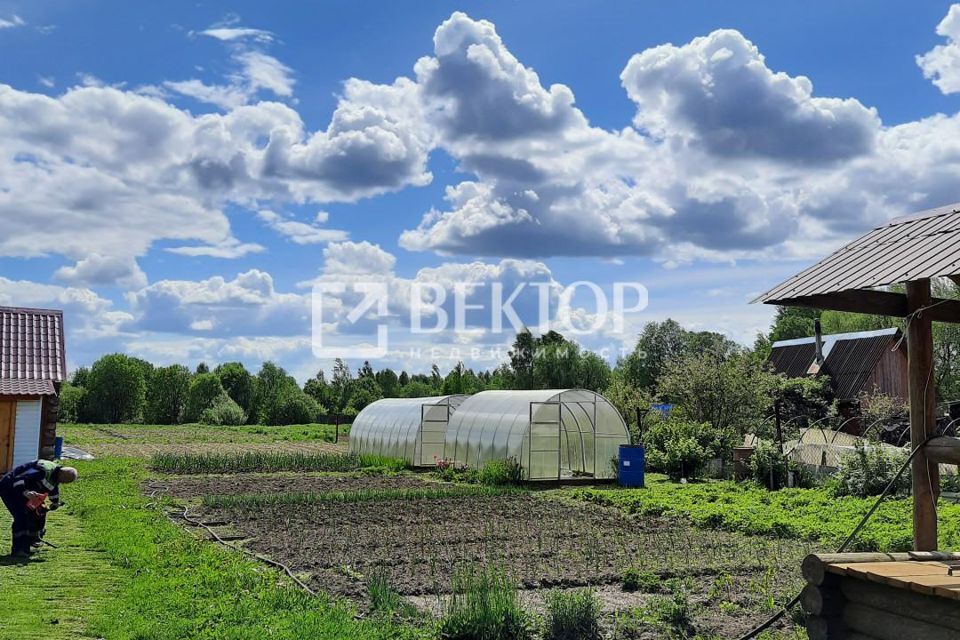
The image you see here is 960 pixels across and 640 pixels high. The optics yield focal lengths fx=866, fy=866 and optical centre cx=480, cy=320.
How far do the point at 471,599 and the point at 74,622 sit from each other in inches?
155

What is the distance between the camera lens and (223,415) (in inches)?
2670

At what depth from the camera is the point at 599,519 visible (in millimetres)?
16703

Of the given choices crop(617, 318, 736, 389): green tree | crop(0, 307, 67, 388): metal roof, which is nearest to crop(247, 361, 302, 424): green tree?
crop(617, 318, 736, 389): green tree

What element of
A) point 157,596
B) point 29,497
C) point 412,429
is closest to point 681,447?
point 412,429

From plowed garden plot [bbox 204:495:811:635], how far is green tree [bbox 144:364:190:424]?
57.5 metres

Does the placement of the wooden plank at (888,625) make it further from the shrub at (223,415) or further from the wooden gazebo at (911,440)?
the shrub at (223,415)

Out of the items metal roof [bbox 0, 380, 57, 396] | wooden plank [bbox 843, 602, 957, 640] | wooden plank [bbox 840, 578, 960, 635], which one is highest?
metal roof [bbox 0, 380, 57, 396]

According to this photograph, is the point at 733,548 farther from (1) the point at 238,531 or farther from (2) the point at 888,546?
(1) the point at 238,531

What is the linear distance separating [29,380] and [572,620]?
20305 mm

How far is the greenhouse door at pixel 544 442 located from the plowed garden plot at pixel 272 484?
2.90 meters

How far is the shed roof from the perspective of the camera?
38.2 m

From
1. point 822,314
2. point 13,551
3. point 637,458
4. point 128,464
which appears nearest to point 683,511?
point 637,458

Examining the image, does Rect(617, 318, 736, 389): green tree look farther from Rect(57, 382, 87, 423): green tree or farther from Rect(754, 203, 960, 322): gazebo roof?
Rect(754, 203, 960, 322): gazebo roof

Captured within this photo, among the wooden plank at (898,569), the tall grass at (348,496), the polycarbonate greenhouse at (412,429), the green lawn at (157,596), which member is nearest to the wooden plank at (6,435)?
the tall grass at (348,496)
